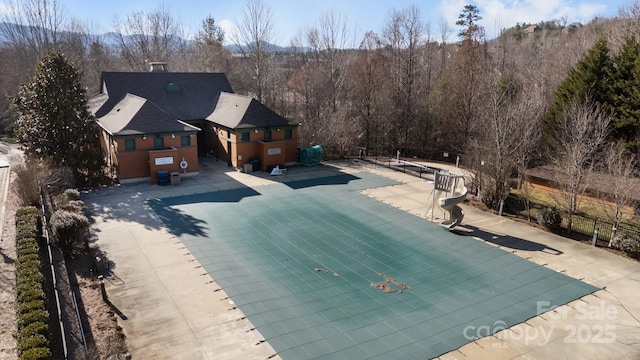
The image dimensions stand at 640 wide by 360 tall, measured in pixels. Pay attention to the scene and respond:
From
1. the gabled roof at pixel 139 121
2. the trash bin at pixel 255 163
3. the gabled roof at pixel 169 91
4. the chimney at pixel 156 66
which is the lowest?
the trash bin at pixel 255 163

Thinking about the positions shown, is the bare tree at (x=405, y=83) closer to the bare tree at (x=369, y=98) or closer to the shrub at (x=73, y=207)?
the bare tree at (x=369, y=98)

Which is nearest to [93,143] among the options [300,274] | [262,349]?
[300,274]

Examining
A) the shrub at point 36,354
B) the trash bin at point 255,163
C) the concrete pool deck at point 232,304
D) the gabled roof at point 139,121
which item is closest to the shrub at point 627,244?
the concrete pool deck at point 232,304

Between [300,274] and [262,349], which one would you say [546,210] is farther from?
[262,349]

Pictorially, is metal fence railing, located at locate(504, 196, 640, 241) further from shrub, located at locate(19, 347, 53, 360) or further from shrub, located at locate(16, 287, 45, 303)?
shrub, located at locate(16, 287, 45, 303)

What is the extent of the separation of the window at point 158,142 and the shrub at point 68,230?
10266mm

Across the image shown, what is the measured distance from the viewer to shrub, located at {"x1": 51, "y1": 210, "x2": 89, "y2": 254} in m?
14.1

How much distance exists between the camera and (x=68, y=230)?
14.1m

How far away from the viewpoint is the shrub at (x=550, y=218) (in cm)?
1756

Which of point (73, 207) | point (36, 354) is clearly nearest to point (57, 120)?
point (73, 207)

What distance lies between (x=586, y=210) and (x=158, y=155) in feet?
74.0

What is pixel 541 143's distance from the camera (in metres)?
27.3

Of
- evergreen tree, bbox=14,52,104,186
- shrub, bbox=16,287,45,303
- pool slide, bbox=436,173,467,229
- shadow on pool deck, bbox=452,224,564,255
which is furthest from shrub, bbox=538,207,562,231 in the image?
evergreen tree, bbox=14,52,104,186

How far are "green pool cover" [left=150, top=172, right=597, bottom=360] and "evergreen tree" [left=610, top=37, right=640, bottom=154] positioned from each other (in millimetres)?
13440
